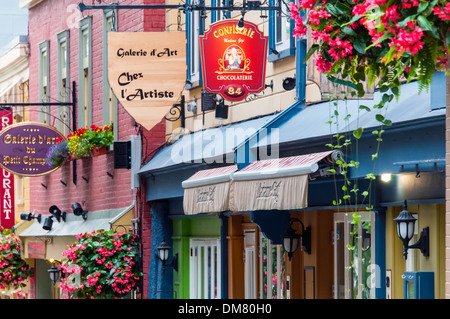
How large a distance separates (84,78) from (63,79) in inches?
60.2

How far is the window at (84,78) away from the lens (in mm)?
19328

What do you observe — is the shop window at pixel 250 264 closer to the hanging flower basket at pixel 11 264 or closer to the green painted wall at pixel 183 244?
the green painted wall at pixel 183 244

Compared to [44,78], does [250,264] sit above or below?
below

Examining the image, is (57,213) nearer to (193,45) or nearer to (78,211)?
(78,211)

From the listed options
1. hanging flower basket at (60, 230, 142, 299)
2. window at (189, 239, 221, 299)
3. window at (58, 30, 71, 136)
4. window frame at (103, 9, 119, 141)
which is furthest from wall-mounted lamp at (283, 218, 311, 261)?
window at (58, 30, 71, 136)

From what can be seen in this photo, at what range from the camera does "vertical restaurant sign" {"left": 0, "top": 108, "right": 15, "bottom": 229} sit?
2428 cm

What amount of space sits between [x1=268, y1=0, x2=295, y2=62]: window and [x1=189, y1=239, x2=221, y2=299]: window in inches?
159

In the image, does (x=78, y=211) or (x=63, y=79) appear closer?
(x=78, y=211)

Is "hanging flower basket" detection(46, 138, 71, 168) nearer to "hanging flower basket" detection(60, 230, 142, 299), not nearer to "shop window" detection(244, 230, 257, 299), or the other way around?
"hanging flower basket" detection(60, 230, 142, 299)

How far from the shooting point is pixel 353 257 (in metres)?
11.5

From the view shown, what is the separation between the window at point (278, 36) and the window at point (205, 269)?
403 cm

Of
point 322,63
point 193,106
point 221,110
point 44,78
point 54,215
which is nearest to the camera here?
point 322,63

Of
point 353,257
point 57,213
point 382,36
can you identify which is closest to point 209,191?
point 353,257
